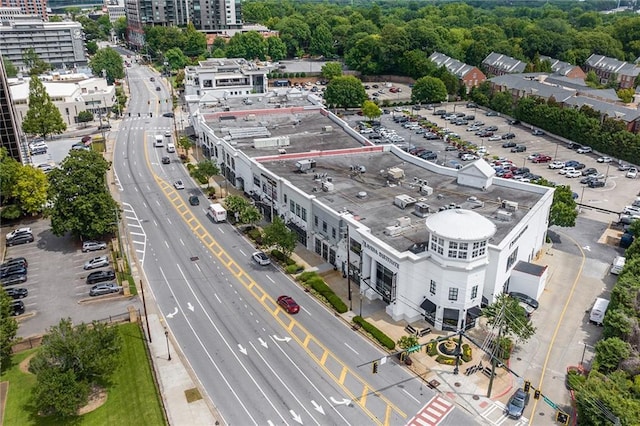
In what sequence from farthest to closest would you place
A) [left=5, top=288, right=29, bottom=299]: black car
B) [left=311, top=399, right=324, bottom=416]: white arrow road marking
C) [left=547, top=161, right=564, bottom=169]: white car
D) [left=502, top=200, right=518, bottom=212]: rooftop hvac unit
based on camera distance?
1. [left=547, top=161, right=564, bottom=169]: white car
2. [left=502, top=200, right=518, bottom=212]: rooftop hvac unit
3. [left=5, top=288, right=29, bottom=299]: black car
4. [left=311, top=399, right=324, bottom=416]: white arrow road marking

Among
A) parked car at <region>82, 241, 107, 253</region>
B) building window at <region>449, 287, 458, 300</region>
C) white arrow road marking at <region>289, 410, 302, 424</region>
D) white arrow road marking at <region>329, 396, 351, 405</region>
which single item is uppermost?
building window at <region>449, 287, 458, 300</region>

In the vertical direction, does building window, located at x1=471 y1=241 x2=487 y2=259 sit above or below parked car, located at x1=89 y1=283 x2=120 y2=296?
above

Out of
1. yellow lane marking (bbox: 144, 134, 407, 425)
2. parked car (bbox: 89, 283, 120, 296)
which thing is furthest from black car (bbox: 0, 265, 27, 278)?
yellow lane marking (bbox: 144, 134, 407, 425)

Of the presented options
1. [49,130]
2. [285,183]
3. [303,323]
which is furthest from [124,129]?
[303,323]

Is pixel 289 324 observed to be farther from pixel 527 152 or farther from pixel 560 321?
pixel 527 152

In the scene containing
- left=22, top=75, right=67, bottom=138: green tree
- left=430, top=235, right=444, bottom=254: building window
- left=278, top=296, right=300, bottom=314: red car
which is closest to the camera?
left=430, top=235, right=444, bottom=254: building window

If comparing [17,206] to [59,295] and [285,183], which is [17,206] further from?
[285,183]

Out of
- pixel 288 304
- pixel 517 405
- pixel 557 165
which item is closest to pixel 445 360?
pixel 517 405

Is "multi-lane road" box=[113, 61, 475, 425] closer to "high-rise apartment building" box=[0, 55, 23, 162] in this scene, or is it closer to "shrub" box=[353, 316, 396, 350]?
"shrub" box=[353, 316, 396, 350]
